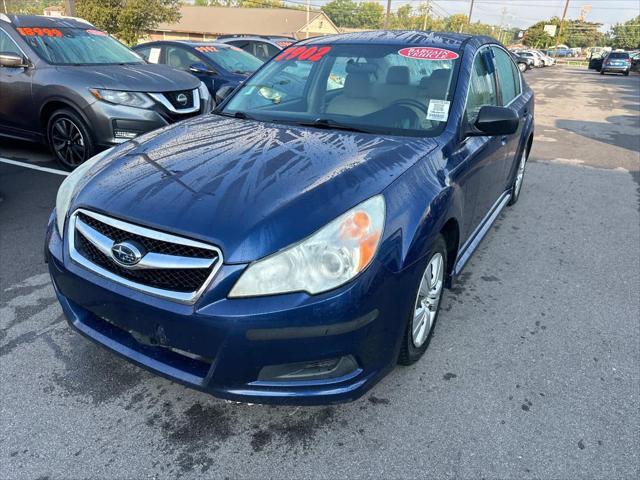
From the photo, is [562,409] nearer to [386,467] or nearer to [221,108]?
[386,467]

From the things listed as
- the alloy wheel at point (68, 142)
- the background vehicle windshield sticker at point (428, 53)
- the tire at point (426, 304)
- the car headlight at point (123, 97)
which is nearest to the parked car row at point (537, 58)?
the car headlight at point (123, 97)

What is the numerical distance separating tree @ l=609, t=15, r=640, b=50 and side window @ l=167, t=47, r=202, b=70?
107 metres

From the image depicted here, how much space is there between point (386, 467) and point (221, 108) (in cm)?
249

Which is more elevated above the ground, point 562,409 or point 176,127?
point 176,127

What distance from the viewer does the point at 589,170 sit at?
716 centimetres

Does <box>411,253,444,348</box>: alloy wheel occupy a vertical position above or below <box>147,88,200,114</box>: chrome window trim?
below

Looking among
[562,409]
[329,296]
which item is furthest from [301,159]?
[562,409]

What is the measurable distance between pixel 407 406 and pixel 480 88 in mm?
2114

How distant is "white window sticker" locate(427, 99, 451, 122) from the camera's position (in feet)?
9.34

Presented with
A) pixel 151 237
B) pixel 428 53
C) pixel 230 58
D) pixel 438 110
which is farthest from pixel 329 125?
pixel 230 58

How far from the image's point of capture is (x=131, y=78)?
572cm

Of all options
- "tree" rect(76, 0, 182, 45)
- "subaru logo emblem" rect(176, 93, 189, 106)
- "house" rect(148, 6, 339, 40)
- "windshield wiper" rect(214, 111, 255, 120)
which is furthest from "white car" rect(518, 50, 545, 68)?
"windshield wiper" rect(214, 111, 255, 120)

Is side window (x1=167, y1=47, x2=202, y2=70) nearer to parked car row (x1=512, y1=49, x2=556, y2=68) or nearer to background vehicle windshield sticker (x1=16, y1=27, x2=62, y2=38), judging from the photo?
background vehicle windshield sticker (x1=16, y1=27, x2=62, y2=38)

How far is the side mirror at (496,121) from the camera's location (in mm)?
2826
